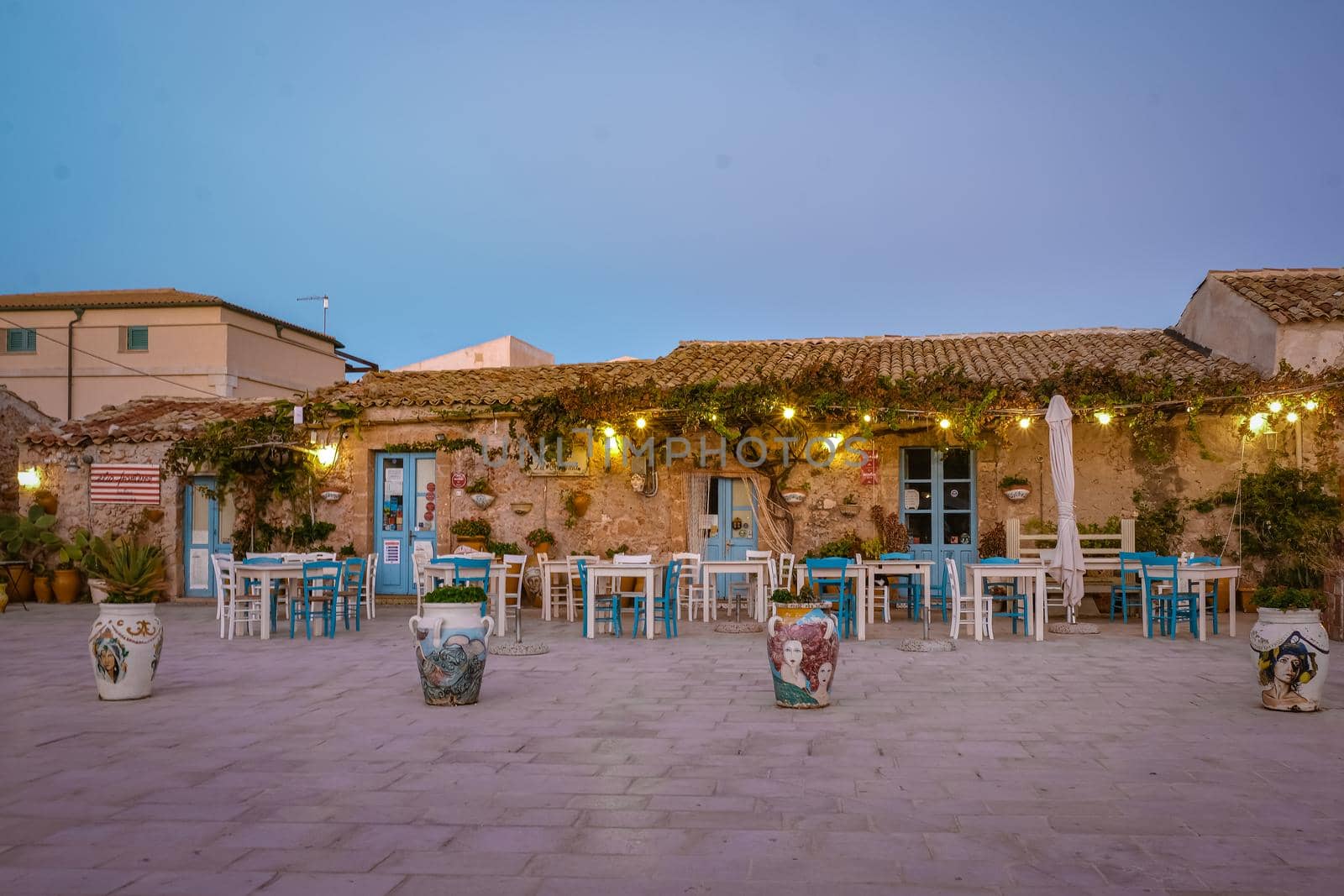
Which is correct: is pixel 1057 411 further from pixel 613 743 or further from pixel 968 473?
pixel 613 743

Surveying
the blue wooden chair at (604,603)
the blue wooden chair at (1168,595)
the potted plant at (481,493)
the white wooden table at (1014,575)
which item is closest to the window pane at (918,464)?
the blue wooden chair at (1168,595)

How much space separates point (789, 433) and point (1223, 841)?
9.93m

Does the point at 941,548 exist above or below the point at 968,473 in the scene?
below

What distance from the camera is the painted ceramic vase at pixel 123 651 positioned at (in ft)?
20.6

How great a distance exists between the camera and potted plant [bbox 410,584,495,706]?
239 inches

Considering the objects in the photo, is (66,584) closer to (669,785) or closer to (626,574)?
(626,574)

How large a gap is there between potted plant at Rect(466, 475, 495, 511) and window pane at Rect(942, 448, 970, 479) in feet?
19.2

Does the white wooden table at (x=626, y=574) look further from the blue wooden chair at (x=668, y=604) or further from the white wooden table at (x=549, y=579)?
the white wooden table at (x=549, y=579)

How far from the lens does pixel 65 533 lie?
14859 millimetres

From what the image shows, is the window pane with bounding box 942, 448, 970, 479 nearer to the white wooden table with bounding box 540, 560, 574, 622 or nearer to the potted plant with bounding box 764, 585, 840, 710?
the white wooden table with bounding box 540, 560, 574, 622

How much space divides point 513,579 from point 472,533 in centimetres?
102

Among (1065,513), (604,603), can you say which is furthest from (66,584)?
(1065,513)

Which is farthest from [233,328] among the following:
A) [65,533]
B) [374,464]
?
[374,464]

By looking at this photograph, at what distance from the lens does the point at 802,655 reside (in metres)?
5.88
